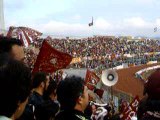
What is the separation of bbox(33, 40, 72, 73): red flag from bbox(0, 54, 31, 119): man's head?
3374 mm

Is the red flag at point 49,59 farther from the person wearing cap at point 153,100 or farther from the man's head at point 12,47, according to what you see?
the person wearing cap at point 153,100

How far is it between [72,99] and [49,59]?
8.47 feet

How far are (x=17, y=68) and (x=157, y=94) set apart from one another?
1093 millimetres

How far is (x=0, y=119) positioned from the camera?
2162 mm

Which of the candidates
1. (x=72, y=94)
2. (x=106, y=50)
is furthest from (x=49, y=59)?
(x=106, y=50)

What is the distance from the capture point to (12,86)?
7.43 ft

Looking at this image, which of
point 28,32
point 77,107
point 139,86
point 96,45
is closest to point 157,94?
point 77,107

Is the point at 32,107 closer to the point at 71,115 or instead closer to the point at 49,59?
the point at 71,115

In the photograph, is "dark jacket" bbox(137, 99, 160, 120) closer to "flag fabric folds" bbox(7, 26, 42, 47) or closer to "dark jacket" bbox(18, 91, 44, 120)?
"dark jacket" bbox(18, 91, 44, 120)

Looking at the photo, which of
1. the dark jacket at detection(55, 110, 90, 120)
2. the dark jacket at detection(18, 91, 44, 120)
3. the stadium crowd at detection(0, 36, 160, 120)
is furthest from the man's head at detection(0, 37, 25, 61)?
the dark jacket at detection(55, 110, 90, 120)

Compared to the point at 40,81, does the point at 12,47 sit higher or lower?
higher

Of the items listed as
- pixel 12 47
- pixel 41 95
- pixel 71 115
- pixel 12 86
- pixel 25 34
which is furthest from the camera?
pixel 25 34

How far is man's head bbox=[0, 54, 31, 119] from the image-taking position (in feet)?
7.39

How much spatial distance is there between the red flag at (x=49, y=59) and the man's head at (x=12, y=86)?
11.1 feet
